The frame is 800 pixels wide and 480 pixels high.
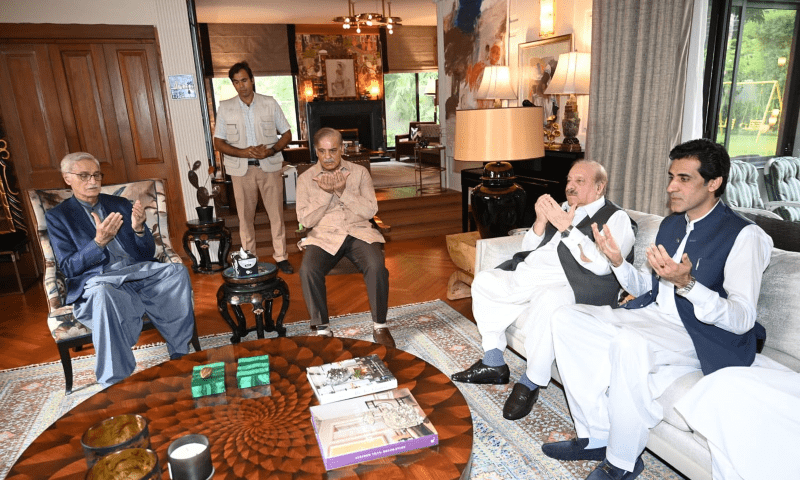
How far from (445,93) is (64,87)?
460 cm

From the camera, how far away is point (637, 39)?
3.38 metres

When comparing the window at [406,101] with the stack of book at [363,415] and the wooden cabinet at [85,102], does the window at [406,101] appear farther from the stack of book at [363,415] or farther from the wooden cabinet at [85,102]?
the stack of book at [363,415]

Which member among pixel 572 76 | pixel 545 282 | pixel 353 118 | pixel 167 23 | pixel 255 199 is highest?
pixel 167 23

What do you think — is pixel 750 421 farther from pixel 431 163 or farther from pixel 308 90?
pixel 308 90

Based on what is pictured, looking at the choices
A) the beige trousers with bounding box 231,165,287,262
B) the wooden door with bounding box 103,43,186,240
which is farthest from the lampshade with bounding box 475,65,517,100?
the wooden door with bounding box 103,43,186,240

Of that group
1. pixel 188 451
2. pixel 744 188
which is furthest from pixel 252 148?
pixel 744 188

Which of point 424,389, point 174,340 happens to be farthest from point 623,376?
point 174,340

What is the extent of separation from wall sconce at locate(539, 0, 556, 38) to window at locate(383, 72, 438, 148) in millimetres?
7360

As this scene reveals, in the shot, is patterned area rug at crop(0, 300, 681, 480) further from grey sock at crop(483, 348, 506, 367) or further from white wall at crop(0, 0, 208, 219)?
white wall at crop(0, 0, 208, 219)

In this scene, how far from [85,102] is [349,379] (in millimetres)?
4767

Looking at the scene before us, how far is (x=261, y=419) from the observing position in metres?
1.57

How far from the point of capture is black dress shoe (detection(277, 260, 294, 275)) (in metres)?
4.54

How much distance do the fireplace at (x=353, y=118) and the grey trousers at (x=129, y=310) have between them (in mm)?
8165

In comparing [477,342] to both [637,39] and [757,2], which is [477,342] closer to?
[637,39]
